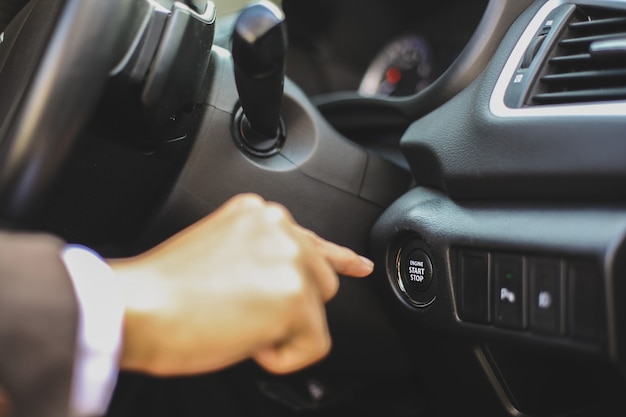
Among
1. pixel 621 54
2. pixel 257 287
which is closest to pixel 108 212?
pixel 257 287

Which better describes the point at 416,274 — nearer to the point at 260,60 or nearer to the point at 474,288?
the point at 474,288

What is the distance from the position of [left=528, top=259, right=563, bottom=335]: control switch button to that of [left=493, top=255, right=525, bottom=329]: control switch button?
0.01 metres

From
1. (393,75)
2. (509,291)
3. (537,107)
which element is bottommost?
(393,75)

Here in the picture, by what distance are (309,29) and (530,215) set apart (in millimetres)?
1243

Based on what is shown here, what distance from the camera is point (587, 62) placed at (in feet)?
2.13

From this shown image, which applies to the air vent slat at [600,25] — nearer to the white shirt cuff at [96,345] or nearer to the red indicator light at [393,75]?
the white shirt cuff at [96,345]

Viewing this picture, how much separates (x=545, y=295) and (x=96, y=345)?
39 centimetres

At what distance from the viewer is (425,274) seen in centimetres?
71

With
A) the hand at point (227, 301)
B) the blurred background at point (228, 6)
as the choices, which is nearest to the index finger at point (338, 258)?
the hand at point (227, 301)

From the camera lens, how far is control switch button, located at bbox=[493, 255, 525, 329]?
0.60 metres

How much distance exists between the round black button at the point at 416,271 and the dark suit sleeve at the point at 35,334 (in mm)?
411

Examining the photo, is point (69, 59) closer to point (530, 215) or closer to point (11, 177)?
point (11, 177)

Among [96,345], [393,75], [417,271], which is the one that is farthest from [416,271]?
[393,75]

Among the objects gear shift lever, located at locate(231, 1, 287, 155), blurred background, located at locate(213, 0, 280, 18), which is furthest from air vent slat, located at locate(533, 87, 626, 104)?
blurred background, located at locate(213, 0, 280, 18)
